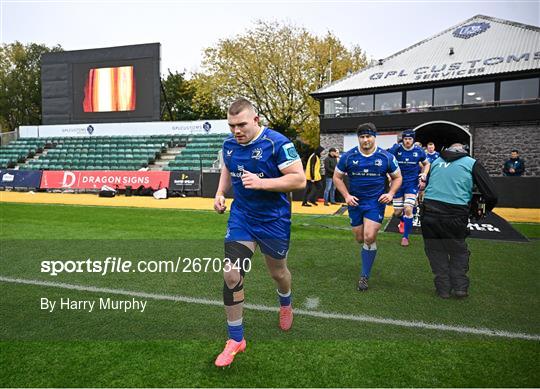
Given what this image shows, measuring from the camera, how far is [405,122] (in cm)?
2467

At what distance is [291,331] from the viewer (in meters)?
3.79

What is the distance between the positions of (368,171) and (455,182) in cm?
103

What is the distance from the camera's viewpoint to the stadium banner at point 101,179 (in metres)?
18.8

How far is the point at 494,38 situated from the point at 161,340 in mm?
28472

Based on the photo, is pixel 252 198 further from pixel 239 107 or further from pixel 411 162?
pixel 411 162

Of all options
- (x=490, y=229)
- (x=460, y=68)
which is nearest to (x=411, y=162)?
(x=490, y=229)

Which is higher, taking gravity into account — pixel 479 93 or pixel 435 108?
pixel 479 93

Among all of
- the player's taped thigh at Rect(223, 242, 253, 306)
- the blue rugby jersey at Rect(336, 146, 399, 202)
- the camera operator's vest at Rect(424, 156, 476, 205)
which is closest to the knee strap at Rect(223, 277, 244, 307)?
the player's taped thigh at Rect(223, 242, 253, 306)

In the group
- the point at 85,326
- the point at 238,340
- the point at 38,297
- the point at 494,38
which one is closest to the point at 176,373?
the point at 238,340

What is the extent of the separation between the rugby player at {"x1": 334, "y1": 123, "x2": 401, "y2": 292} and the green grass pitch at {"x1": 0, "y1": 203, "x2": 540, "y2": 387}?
560mm

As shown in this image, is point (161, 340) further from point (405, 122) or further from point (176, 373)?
point (405, 122)

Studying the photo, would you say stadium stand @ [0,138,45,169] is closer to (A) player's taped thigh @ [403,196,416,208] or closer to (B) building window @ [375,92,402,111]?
(B) building window @ [375,92,402,111]

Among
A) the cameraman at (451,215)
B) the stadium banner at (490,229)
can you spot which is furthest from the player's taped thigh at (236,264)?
the stadium banner at (490,229)

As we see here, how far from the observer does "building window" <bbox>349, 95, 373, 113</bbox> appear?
2648 centimetres
